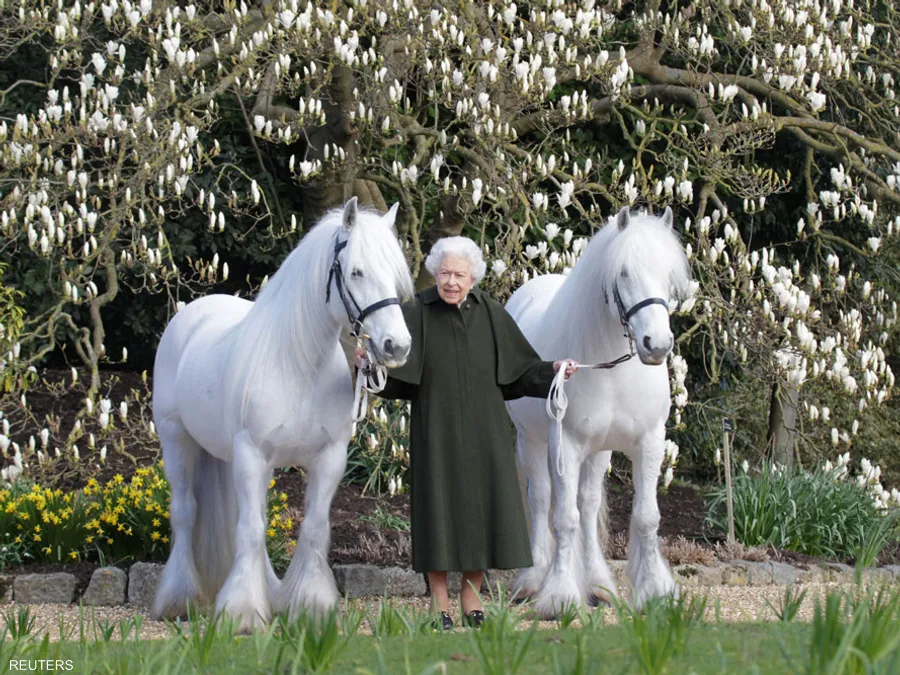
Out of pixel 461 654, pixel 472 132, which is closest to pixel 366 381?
pixel 461 654

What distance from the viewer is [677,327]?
10.4 meters

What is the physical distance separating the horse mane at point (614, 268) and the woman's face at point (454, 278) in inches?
24.3

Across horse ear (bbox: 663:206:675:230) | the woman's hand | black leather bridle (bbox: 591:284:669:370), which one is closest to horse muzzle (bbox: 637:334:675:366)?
black leather bridle (bbox: 591:284:669:370)

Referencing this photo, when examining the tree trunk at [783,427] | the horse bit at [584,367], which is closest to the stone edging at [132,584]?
the horse bit at [584,367]

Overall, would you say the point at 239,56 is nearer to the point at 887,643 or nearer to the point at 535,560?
the point at 535,560

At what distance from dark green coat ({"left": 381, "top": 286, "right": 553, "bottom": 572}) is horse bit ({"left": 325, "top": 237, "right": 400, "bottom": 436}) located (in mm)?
112

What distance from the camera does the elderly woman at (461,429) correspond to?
16.1ft

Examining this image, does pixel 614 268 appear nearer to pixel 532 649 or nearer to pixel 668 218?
pixel 668 218

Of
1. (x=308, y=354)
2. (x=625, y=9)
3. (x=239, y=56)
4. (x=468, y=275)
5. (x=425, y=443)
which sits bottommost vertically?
(x=425, y=443)

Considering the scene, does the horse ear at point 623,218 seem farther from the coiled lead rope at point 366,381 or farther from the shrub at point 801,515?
the shrub at point 801,515

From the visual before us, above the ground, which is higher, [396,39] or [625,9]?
[625,9]

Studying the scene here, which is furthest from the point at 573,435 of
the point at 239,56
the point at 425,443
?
the point at 239,56

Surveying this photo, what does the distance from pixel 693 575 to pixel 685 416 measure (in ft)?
12.9

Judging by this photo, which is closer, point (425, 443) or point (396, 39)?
point (425, 443)
